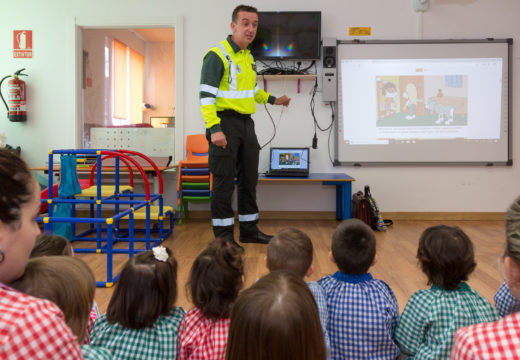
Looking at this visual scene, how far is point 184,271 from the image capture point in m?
2.60

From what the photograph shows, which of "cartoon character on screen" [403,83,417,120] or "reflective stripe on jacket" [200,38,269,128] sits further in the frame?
"cartoon character on screen" [403,83,417,120]

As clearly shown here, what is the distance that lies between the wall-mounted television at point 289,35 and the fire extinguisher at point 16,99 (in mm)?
2634

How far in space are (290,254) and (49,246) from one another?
0.78 meters

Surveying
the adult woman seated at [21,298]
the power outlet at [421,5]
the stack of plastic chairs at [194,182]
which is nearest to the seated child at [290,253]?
the adult woman seated at [21,298]

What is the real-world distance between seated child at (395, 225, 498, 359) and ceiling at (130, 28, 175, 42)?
23.1 ft

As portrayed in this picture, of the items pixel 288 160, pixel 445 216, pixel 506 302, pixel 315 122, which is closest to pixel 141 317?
pixel 506 302

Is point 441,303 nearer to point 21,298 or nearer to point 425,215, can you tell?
point 21,298

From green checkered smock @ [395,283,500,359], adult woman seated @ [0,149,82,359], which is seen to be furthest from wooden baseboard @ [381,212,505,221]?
adult woman seated @ [0,149,82,359]

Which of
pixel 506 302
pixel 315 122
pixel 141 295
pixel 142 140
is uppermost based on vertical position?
pixel 315 122

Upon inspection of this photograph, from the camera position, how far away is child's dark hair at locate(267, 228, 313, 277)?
4.55 ft

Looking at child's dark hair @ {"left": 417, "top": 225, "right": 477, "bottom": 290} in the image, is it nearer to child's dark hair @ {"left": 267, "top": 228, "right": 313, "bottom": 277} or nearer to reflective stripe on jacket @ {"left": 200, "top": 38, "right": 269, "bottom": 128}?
child's dark hair @ {"left": 267, "top": 228, "right": 313, "bottom": 277}

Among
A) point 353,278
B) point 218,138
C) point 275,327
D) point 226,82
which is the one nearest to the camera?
point 275,327

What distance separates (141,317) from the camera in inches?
41.8

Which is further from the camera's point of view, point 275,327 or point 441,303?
point 441,303
